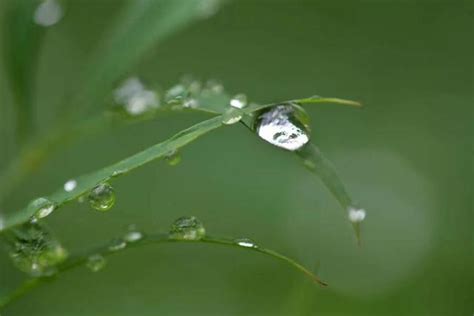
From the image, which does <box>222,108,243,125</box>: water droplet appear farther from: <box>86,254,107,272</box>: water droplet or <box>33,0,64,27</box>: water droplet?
<box>33,0,64,27</box>: water droplet

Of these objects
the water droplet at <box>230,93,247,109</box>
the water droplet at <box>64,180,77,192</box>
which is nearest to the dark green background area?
the water droplet at <box>230,93,247,109</box>

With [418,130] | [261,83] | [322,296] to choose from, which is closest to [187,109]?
[322,296]

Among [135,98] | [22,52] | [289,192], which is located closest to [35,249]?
[135,98]

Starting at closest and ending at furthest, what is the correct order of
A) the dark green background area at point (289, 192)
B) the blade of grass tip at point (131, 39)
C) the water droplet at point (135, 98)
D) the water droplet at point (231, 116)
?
1. the water droplet at point (231, 116)
2. the water droplet at point (135, 98)
3. the blade of grass tip at point (131, 39)
4. the dark green background area at point (289, 192)

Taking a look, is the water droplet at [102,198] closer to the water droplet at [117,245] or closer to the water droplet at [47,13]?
the water droplet at [117,245]

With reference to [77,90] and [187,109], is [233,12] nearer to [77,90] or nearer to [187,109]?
[77,90]

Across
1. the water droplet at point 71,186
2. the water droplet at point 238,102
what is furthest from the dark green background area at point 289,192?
the water droplet at point 71,186

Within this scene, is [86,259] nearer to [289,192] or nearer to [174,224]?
[174,224]
